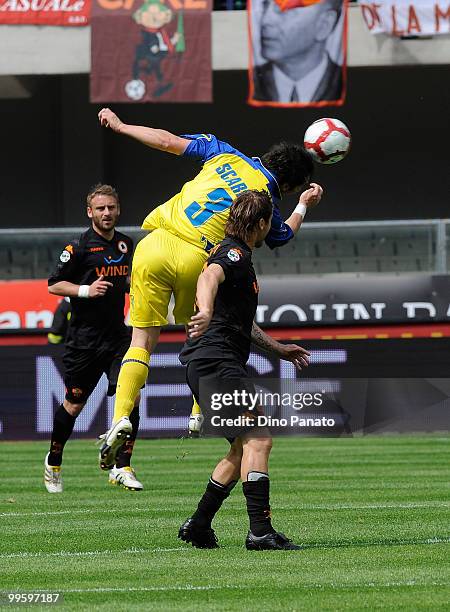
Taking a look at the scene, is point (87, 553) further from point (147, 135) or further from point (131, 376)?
point (147, 135)

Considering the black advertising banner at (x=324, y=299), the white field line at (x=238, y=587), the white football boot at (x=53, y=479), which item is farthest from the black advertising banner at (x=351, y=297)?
the white field line at (x=238, y=587)

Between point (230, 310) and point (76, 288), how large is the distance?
13.4 ft

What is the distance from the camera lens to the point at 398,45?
25.6 metres

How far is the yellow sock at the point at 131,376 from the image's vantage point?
8.41 meters

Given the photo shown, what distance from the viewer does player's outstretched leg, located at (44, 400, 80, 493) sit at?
11.0 m

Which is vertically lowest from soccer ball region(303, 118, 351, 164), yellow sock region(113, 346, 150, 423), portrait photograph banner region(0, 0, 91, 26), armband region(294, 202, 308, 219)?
yellow sock region(113, 346, 150, 423)

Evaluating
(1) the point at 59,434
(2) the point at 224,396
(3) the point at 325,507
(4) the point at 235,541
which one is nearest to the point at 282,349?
(2) the point at 224,396

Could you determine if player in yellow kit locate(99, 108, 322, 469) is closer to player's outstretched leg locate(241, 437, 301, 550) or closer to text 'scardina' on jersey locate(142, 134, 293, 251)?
text 'scardina' on jersey locate(142, 134, 293, 251)

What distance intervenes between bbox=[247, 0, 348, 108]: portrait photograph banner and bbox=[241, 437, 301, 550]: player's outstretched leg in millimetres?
17677

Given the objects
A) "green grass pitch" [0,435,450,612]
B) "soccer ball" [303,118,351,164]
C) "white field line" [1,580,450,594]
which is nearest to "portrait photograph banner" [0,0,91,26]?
"green grass pitch" [0,435,450,612]

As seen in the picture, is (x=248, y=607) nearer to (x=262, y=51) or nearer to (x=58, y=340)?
(x=58, y=340)

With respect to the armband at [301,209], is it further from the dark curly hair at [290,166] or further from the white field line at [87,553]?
the white field line at [87,553]

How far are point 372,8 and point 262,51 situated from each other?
2.12m

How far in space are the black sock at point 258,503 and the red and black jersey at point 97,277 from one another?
4473mm
